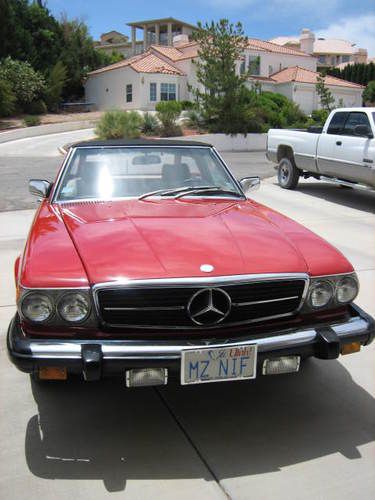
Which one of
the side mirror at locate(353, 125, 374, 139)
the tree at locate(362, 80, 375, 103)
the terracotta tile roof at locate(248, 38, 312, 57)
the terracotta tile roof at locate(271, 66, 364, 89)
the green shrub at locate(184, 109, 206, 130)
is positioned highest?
the terracotta tile roof at locate(248, 38, 312, 57)

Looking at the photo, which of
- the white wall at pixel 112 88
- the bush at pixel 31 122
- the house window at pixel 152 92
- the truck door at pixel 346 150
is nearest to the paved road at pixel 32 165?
the bush at pixel 31 122

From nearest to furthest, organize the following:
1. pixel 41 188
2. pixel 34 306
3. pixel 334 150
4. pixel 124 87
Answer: pixel 34 306, pixel 41 188, pixel 334 150, pixel 124 87

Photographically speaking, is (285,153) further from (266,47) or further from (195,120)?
(266,47)

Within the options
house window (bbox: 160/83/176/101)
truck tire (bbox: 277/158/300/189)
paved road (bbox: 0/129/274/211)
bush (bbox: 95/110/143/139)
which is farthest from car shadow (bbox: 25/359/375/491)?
house window (bbox: 160/83/176/101)

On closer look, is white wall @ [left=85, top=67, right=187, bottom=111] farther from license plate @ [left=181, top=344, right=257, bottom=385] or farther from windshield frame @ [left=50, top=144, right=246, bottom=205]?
license plate @ [left=181, top=344, right=257, bottom=385]

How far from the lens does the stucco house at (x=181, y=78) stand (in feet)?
126

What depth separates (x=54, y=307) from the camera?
274cm

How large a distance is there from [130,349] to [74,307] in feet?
1.24

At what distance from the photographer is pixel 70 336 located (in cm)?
277

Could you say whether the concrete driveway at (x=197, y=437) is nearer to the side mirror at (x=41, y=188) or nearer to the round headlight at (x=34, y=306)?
the round headlight at (x=34, y=306)

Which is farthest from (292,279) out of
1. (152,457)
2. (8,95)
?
(8,95)

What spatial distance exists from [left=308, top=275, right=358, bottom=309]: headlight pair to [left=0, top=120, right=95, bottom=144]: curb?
25768mm

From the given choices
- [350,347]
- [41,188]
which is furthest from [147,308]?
[41,188]

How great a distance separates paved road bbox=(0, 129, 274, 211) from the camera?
11.2m
